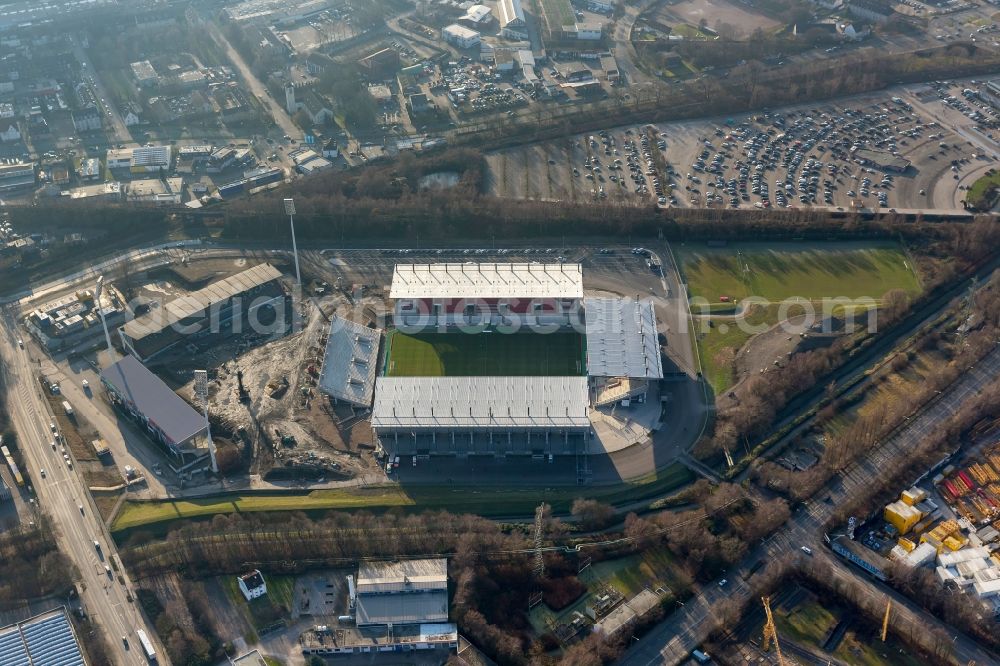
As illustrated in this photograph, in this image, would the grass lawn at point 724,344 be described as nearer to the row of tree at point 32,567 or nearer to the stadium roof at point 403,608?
the stadium roof at point 403,608

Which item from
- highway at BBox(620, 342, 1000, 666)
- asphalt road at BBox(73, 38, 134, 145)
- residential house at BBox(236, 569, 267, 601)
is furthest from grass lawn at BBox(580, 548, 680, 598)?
asphalt road at BBox(73, 38, 134, 145)

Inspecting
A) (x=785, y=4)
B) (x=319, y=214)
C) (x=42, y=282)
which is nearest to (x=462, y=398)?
(x=319, y=214)

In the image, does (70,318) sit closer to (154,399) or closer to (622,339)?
(154,399)

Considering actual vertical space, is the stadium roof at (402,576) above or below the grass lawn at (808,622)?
above

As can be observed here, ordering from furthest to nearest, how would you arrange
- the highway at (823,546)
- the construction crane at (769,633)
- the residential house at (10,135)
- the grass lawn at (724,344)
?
1. the residential house at (10,135)
2. the grass lawn at (724,344)
3. the highway at (823,546)
4. the construction crane at (769,633)

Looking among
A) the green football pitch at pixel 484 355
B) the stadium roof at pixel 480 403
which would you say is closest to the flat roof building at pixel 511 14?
the green football pitch at pixel 484 355

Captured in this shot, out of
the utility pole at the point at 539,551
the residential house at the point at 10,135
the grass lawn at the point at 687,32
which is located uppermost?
the grass lawn at the point at 687,32

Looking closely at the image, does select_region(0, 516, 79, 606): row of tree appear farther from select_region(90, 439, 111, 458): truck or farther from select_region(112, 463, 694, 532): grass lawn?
select_region(90, 439, 111, 458): truck
